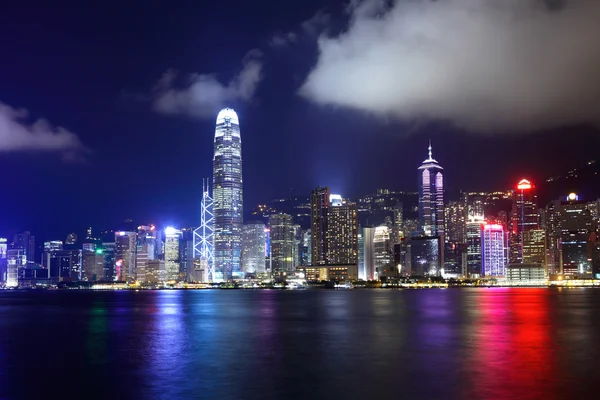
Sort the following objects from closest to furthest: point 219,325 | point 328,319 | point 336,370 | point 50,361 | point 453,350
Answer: point 336,370, point 50,361, point 453,350, point 219,325, point 328,319

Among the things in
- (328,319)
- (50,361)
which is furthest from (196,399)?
(328,319)

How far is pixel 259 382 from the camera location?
1439 inches

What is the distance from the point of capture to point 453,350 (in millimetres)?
49312

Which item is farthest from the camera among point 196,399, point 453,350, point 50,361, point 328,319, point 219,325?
point 328,319

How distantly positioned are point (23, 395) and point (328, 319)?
54.0m

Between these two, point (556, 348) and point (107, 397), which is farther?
point (556, 348)

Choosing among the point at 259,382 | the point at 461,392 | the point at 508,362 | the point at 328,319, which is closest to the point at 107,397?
the point at 259,382

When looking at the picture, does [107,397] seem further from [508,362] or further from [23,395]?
[508,362]

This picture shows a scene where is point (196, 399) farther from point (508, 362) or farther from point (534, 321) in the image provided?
point (534, 321)

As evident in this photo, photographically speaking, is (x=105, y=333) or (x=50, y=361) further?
(x=105, y=333)

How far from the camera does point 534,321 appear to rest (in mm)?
75688


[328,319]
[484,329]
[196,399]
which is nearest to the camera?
[196,399]

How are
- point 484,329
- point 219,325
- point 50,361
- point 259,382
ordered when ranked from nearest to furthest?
point 259,382
point 50,361
point 484,329
point 219,325

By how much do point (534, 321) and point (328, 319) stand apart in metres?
24.6
